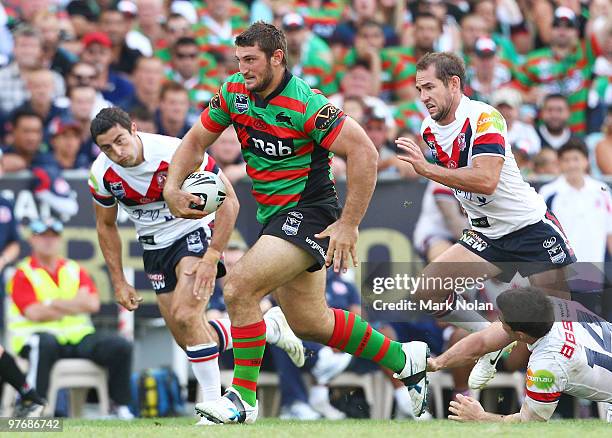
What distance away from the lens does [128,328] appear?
10930 mm

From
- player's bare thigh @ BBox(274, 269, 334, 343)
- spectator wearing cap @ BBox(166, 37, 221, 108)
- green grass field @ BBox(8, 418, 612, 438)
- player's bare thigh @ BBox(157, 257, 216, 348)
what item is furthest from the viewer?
spectator wearing cap @ BBox(166, 37, 221, 108)

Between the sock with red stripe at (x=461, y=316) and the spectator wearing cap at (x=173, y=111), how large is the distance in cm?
461

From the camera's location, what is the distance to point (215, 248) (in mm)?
8359

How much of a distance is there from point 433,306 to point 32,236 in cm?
398

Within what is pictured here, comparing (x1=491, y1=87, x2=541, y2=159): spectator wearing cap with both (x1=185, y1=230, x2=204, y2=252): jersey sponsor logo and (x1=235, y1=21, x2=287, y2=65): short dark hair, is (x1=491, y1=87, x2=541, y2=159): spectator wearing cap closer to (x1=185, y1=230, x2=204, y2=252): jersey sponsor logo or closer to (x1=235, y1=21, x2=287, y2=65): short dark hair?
(x1=185, y1=230, x2=204, y2=252): jersey sponsor logo

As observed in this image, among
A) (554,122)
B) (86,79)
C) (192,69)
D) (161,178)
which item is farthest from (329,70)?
(161,178)

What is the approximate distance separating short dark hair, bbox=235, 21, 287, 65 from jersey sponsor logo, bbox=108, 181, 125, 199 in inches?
76.3

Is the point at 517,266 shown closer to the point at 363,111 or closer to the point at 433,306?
the point at 433,306

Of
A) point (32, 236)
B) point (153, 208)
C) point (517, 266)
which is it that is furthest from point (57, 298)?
point (517, 266)

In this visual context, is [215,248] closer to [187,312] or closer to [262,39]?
[187,312]

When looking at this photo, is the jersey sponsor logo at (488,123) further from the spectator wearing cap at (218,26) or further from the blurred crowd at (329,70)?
the spectator wearing cap at (218,26)

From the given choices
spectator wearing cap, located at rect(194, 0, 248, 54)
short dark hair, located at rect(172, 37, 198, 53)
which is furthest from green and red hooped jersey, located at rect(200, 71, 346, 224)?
spectator wearing cap, located at rect(194, 0, 248, 54)

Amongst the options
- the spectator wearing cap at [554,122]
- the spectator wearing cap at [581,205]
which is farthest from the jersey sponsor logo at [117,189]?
the spectator wearing cap at [554,122]

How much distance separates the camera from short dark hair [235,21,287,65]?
25.1ft
